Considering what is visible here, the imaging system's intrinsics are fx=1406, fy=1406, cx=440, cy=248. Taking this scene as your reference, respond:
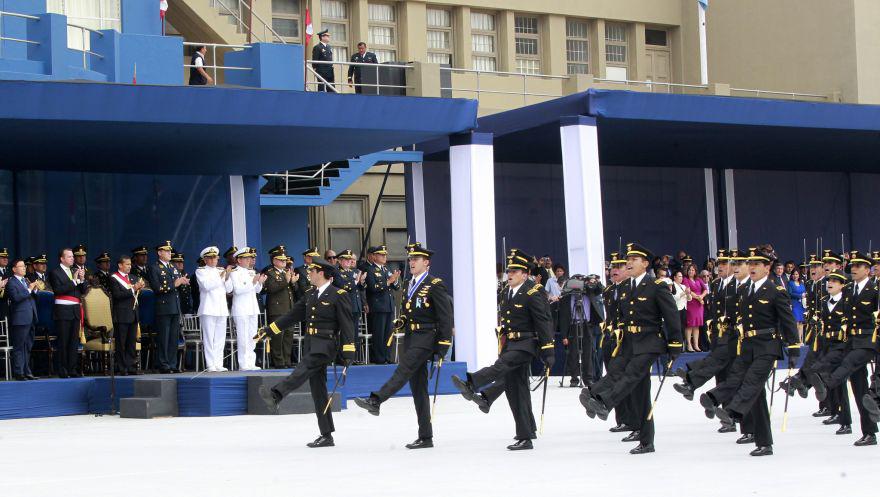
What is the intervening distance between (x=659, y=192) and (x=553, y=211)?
3.01 metres

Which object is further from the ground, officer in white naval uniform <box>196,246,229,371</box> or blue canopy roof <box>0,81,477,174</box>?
blue canopy roof <box>0,81,477,174</box>

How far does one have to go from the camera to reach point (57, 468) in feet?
41.5

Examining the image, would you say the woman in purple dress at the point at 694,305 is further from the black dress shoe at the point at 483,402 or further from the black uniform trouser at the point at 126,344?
the black dress shoe at the point at 483,402

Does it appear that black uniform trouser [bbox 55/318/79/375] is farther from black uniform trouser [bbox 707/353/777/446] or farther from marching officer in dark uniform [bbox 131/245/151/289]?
black uniform trouser [bbox 707/353/777/446]

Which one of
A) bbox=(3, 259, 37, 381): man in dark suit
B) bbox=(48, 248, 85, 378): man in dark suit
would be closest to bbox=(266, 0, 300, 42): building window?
bbox=(48, 248, 85, 378): man in dark suit

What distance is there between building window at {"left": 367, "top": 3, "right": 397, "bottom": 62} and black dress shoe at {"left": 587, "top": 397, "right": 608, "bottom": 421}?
2544 cm

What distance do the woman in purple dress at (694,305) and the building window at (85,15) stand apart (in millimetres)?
11349

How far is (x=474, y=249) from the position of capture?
71.1ft

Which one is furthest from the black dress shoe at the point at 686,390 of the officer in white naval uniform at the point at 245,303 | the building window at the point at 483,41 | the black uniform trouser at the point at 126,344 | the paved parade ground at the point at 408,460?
the building window at the point at 483,41

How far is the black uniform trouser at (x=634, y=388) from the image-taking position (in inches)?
516

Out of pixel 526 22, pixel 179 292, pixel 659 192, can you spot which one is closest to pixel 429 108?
pixel 179 292

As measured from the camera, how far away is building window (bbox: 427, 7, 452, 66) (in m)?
38.9

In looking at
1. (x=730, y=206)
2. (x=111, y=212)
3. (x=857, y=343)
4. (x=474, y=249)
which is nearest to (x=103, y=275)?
(x=111, y=212)

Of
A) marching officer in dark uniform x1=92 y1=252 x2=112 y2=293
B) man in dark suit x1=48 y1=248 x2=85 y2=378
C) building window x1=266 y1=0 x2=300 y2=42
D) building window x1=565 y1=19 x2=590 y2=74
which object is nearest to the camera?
man in dark suit x1=48 y1=248 x2=85 y2=378
